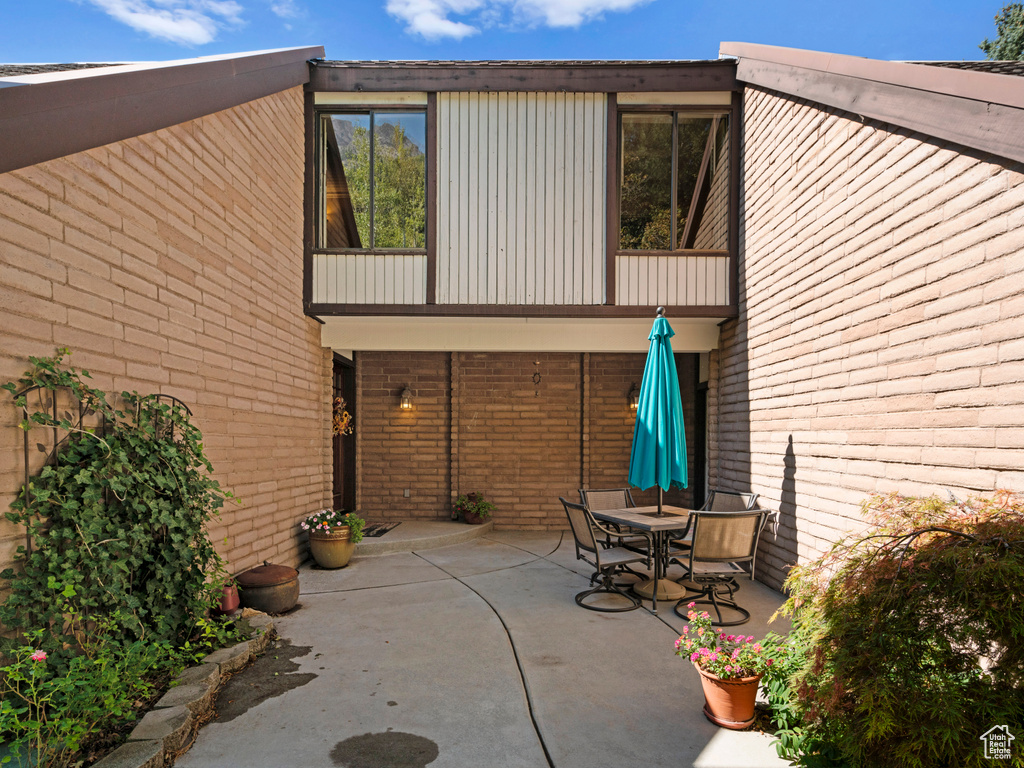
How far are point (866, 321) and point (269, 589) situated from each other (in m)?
4.93

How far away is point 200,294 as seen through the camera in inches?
178

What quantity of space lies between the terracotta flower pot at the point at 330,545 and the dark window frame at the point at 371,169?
2908mm

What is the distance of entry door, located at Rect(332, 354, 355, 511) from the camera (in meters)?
8.83

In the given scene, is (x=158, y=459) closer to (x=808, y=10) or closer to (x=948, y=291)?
(x=948, y=291)

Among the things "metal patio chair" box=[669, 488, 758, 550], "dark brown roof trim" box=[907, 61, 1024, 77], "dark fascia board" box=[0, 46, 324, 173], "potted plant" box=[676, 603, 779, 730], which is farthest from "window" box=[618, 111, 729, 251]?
"potted plant" box=[676, 603, 779, 730]

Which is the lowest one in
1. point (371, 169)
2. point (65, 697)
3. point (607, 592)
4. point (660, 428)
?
point (607, 592)

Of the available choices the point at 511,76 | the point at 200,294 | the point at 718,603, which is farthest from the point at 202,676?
the point at 511,76

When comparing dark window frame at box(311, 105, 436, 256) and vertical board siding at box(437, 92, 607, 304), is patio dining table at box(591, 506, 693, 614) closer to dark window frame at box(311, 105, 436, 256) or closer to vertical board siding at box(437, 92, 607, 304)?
vertical board siding at box(437, 92, 607, 304)

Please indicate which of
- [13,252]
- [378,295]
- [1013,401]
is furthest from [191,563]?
[1013,401]

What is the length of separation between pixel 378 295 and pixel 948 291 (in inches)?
217

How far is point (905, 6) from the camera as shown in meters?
43.3

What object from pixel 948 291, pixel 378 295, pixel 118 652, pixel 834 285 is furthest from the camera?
pixel 378 295

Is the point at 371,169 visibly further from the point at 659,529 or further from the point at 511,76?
the point at 659,529

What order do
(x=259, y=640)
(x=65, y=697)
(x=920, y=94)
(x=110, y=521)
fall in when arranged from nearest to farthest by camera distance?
(x=65, y=697), (x=110, y=521), (x=920, y=94), (x=259, y=640)
